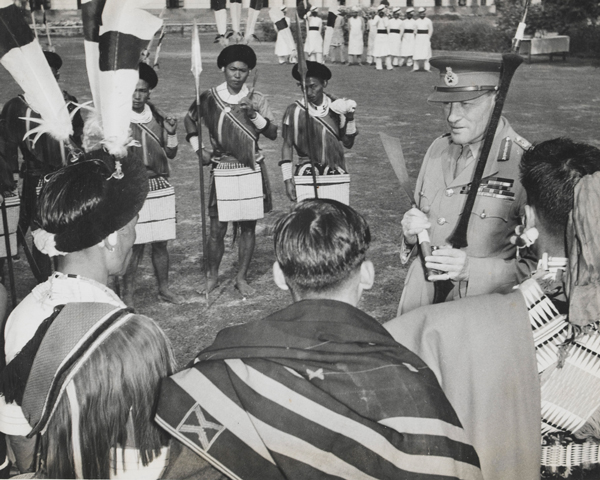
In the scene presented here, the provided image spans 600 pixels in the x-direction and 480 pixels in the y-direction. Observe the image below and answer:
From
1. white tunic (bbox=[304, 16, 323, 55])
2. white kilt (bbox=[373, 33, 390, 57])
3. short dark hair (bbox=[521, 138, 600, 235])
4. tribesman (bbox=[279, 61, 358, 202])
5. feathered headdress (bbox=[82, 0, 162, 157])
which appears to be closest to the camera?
short dark hair (bbox=[521, 138, 600, 235])

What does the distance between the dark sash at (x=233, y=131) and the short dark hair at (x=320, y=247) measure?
3.95 meters

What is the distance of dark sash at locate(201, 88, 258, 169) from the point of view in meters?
5.81

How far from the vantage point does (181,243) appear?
7121 mm

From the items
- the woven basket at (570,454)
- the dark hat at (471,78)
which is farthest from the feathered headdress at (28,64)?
the woven basket at (570,454)

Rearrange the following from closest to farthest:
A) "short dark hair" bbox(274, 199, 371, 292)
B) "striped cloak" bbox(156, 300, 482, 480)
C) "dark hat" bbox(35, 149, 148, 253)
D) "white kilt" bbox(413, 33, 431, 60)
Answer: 1. "striped cloak" bbox(156, 300, 482, 480)
2. "short dark hair" bbox(274, 199, 371, 292)
3. "dark hat" bbox(35, 149, 148, 253)
4. "white kilt" bbox(413, 33, 431, 60)

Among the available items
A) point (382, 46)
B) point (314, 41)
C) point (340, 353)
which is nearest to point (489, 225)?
point (340, 353)

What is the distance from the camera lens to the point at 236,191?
19.1ft

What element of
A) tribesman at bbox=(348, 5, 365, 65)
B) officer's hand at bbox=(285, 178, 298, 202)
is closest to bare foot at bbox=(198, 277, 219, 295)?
officer's hand at bbox=(285, 178, 298, 202)

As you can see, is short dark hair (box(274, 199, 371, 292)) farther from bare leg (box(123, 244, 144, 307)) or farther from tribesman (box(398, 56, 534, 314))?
bare leg (box(123, 244, 144, 307))

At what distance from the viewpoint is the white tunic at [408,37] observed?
22625mm

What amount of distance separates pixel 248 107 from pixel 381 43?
1857 cm

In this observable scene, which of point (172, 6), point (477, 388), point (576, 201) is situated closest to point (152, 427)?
point (477, 388)

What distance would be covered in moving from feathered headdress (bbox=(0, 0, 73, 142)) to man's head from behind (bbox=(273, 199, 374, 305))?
4.51ft

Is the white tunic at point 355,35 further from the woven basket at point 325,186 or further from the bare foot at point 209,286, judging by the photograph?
the bare foot at point 209,286
